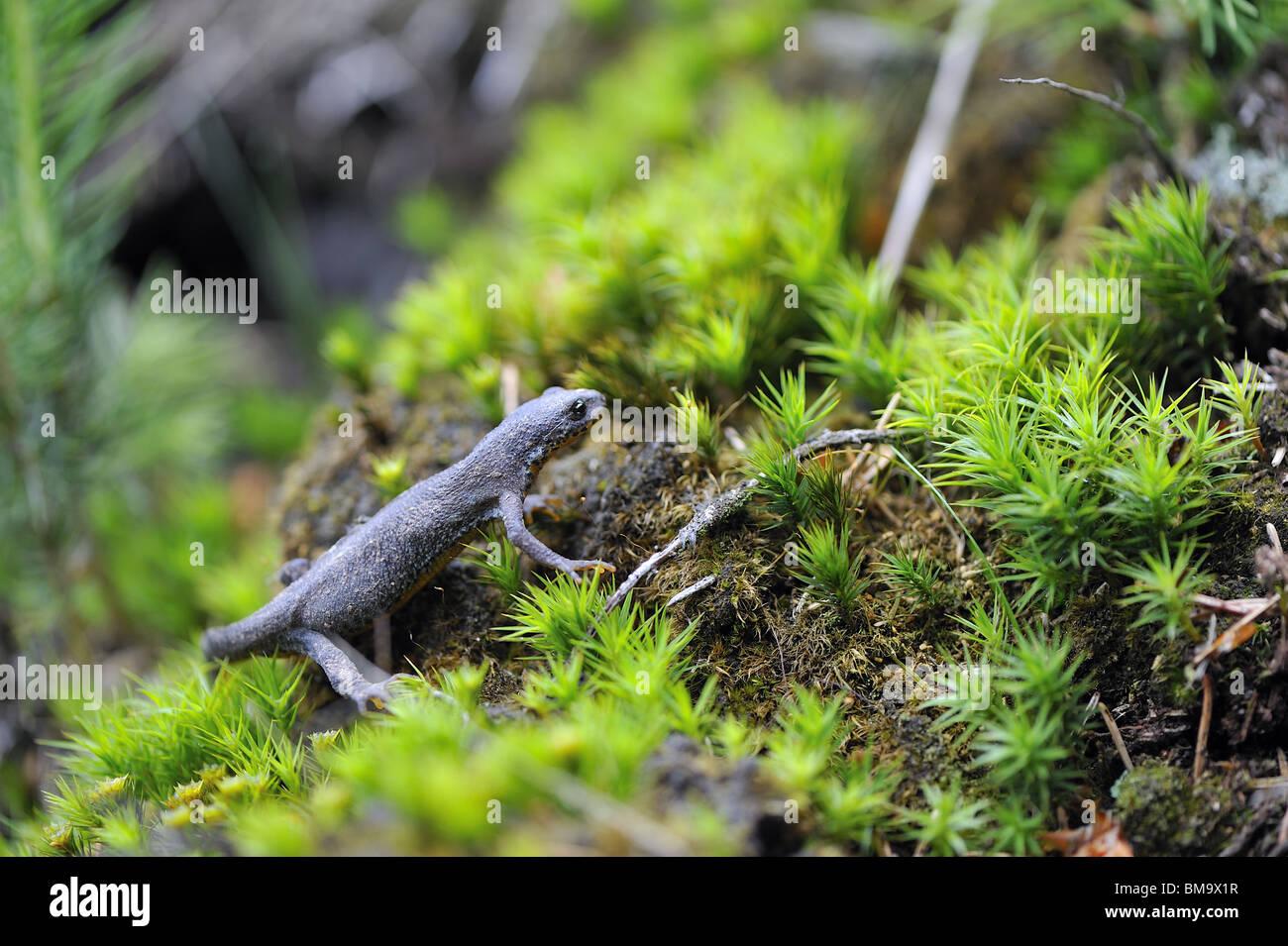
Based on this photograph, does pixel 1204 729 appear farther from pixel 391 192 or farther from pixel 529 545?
pixel 391 192

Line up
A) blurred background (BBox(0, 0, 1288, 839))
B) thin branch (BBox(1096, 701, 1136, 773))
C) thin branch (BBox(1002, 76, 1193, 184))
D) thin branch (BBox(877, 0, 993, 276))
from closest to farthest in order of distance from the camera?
thin branch (BBox(1096, 701, 1136, 773)) → thin branch (BBox(1002, 76, 1193, 184)) → blurred background (BBox(0, 0, 1288, 839)) → thin branch (BBox(877, 0, 993, 276))

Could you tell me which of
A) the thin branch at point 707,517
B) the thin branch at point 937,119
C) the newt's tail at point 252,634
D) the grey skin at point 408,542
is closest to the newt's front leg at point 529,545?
the grey skin at point 408,542

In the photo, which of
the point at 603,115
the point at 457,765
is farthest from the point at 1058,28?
the point at 457,765

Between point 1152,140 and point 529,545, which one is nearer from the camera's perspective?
point 529,545

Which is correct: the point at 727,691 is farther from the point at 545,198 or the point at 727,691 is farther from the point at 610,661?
the point at 545,198

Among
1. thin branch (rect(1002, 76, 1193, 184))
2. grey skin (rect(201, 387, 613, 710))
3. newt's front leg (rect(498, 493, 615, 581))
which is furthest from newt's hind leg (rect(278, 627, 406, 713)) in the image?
thin branch (rect(1002, 76, 1193, 184))

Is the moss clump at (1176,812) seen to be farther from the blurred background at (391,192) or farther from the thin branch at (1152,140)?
the thin branch at (1152,140)

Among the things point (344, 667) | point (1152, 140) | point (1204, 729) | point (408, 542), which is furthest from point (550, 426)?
point (1152, 140)

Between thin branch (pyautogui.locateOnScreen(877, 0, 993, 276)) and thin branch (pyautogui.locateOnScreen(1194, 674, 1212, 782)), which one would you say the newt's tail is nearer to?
thin branch (pyautogui.locateOnScreen(1194, 674, 1212, 782))
